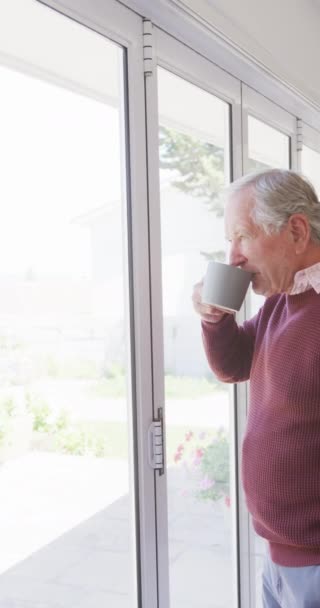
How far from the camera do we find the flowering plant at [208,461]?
200 centimetres

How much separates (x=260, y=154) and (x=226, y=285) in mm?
1381

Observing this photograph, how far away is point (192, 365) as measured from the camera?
200 centimetres

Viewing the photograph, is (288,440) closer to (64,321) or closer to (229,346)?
(229,346)

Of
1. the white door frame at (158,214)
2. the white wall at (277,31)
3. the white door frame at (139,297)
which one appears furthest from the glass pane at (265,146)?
the white door frame at (139,297)

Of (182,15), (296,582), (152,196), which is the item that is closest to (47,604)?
(296,582)

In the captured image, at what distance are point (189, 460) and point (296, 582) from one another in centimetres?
76

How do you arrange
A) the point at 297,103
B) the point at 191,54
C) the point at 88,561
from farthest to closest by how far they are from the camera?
the point at 297,103 → the point at 191,54 → the point at 88,561

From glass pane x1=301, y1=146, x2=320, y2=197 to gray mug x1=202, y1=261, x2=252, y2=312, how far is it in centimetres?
180

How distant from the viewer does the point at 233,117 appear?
7.30ft

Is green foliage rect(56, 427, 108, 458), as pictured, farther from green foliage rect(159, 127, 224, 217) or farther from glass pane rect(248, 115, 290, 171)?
glass pane rect(248, 115, 290, 171)

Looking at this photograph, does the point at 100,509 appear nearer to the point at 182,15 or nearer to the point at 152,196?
the point at 152,196

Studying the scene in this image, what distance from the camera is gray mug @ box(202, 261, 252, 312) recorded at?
4.19ft

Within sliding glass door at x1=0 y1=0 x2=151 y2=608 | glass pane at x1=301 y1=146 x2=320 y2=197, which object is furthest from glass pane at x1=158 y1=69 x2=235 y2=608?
glass pane at x1=301 y1=146 x2=320 y2=197

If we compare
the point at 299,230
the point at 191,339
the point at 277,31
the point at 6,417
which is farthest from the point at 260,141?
the point at 6,417
